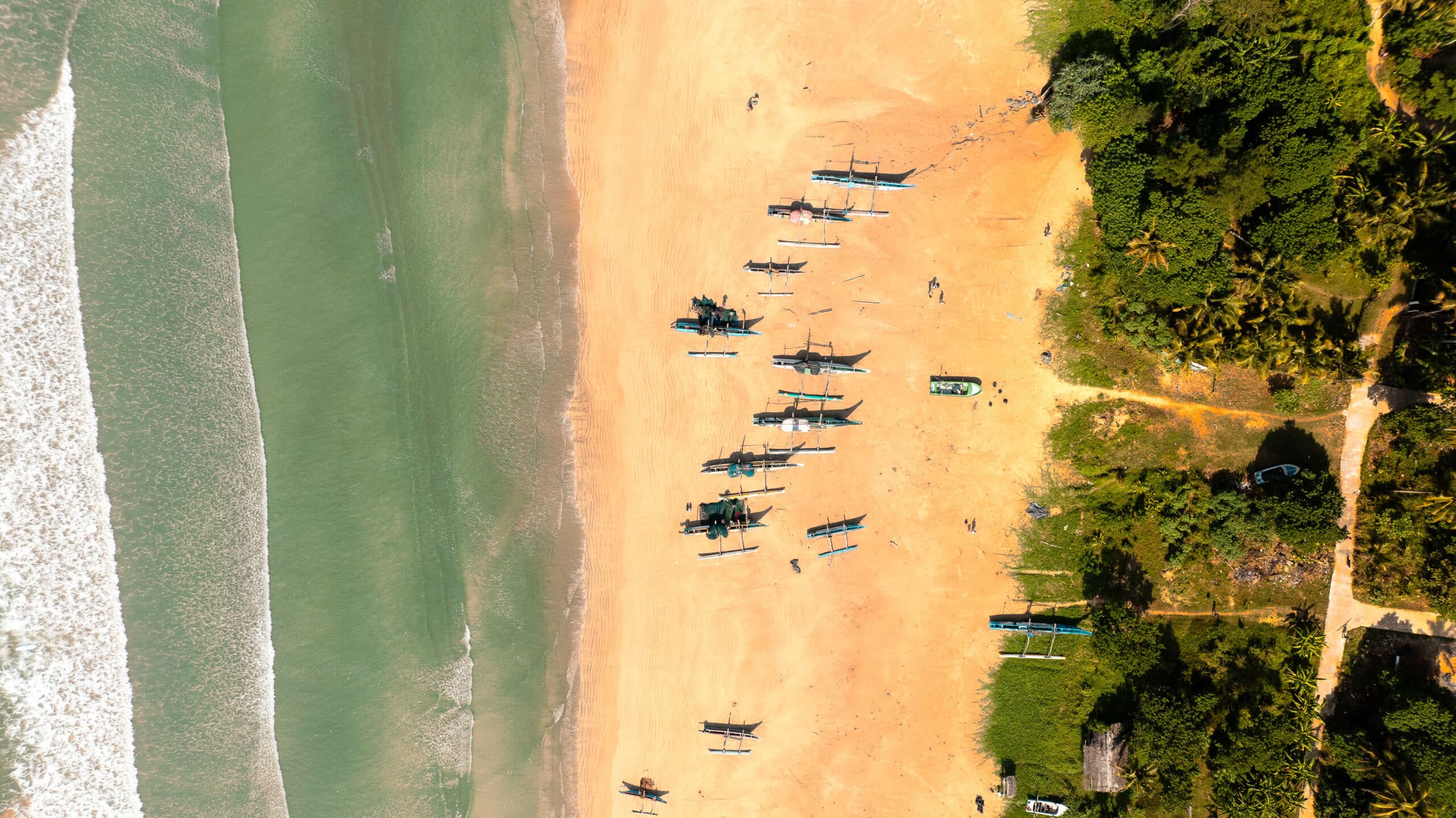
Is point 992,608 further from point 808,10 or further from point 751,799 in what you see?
point 808,10

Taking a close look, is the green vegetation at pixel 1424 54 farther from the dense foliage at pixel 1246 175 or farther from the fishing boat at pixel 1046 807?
the fishing boat at pixel 1046 807

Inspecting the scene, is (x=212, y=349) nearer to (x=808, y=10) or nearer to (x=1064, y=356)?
(x=808, y=10)

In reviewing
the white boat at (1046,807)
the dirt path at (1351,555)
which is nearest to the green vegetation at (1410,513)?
the dirt path at (1351,555)

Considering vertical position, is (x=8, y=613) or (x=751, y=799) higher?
(x=8, y=613)

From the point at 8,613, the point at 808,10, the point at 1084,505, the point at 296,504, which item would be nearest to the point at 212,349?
the point at 296,504

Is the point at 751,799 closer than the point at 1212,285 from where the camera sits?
No

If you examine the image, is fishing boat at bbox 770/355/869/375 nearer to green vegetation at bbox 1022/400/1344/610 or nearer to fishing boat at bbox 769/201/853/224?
fishing boat at bbox 769/201/853/224

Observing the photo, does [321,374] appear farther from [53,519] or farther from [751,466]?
[751,466]

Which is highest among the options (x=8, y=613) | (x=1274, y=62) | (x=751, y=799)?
(x=1274, y=62)
